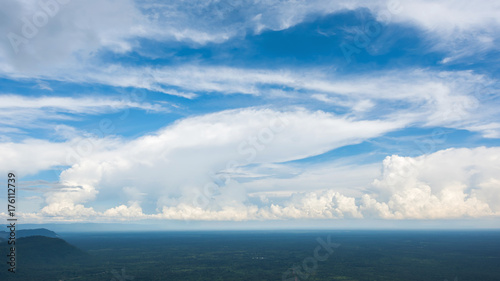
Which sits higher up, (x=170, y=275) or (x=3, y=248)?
(x=3, y=248)

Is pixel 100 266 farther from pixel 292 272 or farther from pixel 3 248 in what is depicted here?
pixel 292 272

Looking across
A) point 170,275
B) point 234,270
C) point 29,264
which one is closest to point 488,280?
point 234,270

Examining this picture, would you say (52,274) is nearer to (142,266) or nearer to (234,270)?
(142,266)

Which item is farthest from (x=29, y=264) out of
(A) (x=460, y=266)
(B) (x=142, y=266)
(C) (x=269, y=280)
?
(A) (x=460, y=266)

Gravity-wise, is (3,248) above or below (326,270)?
above

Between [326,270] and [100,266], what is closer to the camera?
[326,270]

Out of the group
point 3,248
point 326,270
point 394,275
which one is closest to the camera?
point 394,275

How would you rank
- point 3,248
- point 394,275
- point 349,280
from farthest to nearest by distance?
point 3,248, point 394,275, point 349,280

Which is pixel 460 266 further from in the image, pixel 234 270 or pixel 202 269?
pixel 202 269

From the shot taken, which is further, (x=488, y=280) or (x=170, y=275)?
(x=170, y=275)
